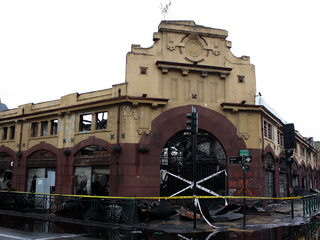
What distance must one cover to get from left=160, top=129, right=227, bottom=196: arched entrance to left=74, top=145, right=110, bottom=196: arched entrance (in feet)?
12.3

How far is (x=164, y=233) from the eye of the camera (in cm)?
1216

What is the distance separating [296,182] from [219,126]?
19.6 metres

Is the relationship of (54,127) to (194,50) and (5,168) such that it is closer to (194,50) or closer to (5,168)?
(5,168)

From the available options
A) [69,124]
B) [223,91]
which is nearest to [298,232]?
[223,91]

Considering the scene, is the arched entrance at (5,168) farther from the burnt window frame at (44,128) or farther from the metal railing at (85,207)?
the metal railing at (85,207)

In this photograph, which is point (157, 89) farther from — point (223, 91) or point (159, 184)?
point (159, 184)

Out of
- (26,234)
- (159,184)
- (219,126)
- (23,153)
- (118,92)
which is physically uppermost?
(118,92)

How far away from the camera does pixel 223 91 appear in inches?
866

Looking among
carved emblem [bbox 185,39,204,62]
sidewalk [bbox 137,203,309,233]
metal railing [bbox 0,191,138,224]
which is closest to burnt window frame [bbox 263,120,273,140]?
carved emblem [bbox 185,39,204,62]

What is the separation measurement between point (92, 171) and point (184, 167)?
6.25 m

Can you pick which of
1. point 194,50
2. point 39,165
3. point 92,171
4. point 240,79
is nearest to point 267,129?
point 240,79

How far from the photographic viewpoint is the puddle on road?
11.2 meters

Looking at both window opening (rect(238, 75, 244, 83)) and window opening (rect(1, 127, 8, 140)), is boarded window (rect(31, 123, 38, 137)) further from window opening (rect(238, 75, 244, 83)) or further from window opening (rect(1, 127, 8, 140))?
window opening (rect(238, 75, 244, 83))

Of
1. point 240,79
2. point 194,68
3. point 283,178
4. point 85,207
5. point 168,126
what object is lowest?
point 85,207
